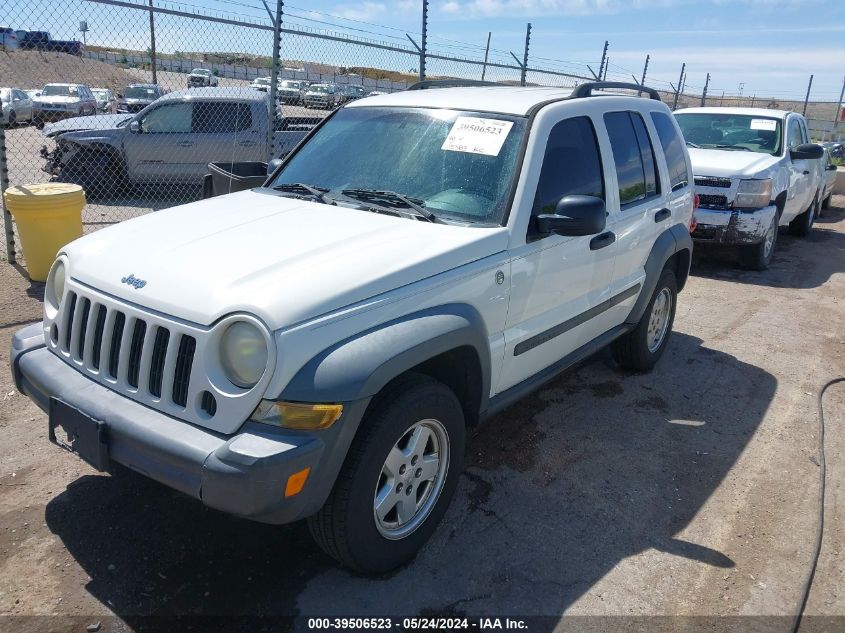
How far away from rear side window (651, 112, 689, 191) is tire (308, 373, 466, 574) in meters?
2.98

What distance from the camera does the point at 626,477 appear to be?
3.89 m

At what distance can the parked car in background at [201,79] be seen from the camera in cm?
1522

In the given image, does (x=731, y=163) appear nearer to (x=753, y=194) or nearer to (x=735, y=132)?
(x=753, y=194)

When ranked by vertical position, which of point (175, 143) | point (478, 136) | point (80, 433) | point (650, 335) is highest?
point (478, 136)

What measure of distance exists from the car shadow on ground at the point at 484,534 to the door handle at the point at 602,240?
1204mm

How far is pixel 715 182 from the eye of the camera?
8500 mm

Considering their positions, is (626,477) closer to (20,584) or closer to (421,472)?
(421,472)

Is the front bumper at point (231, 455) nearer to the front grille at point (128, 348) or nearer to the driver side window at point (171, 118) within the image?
the front grille at point (128, 348)

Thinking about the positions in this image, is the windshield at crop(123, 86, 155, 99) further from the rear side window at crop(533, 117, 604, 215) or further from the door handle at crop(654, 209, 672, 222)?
the rear side window at crop(533, 117, 604, 215)

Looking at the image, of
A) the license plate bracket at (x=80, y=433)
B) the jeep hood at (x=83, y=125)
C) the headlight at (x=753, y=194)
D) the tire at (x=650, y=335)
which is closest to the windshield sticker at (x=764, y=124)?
the headlight at (x=753, y=194)

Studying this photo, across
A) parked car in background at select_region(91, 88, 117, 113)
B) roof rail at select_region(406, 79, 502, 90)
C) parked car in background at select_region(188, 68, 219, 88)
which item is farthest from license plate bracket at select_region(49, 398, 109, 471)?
parked car in background at select_region(91, 88, 117, 113)

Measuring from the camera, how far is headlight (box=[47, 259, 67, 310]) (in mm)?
3213

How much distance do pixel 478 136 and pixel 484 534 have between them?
6.57 ft

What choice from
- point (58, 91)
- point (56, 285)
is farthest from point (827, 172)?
point (58, 91)
